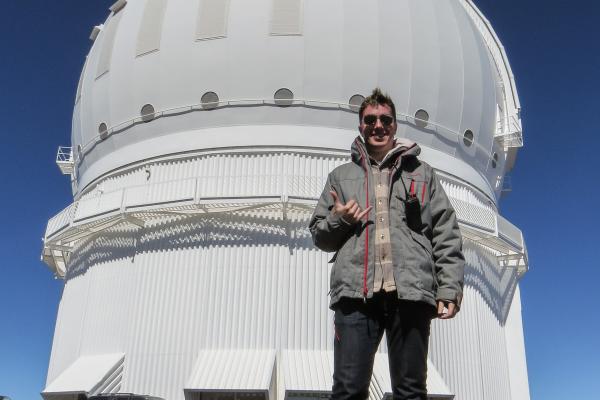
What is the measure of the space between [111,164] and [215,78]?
14.8 feet

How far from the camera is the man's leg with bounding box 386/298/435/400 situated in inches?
119

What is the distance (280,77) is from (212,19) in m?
2.70

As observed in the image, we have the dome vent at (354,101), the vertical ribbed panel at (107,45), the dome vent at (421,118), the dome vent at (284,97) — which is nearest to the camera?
the dome vent at (284,97)

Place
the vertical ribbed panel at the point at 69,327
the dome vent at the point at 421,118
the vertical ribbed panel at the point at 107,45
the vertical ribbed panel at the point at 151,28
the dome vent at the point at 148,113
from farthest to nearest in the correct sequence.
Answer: the vertical ribbed panel at the point at 107,45 → the vertical ribbed panel at the point at 151,28 → the dome vent at the point at 148,113 → the vertical ribbed panel at the point at 69,327 → the dome vent at the point at 421,118

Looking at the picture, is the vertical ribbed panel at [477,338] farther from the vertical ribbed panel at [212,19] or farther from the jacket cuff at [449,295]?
the jacket cuff at [449,295]

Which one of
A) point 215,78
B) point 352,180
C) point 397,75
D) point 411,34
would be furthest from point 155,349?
point 352,180

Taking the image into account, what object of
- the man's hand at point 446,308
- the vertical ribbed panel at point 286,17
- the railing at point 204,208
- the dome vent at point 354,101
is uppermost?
the vertical ribbed panel at point 286,17

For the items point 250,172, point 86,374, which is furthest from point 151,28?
point 86,374

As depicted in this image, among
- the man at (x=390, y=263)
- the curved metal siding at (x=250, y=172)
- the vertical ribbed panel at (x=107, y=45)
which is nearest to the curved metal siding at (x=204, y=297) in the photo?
the curved metal siding at (x=250, y=172)

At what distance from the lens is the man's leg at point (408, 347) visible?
9.90 ft

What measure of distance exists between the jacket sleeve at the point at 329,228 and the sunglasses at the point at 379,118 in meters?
0.43

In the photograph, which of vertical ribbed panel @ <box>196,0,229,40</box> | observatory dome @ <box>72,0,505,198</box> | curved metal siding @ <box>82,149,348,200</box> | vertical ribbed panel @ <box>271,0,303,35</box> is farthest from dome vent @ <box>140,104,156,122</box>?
vertical ribbed panel @ <box>271,0,303,35</box>

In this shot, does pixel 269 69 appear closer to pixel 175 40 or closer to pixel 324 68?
pixel 324 68

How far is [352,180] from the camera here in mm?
3432
